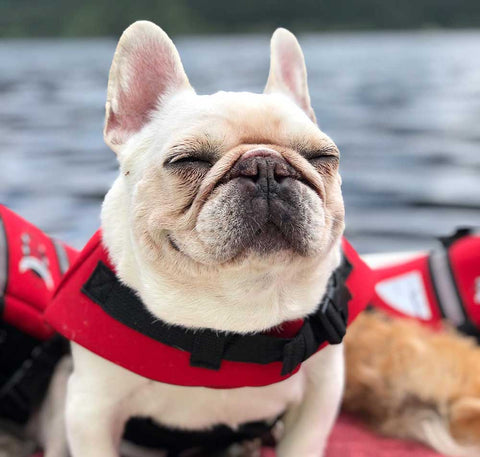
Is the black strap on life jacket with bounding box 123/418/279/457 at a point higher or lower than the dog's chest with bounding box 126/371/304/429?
lower

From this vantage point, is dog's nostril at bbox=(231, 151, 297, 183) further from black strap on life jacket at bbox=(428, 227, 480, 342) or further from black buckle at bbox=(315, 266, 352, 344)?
black strap on life jacket at bbox=(428, 227, 480, 342)

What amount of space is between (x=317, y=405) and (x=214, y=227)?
0.31m

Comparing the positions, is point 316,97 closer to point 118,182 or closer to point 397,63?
point 397,63

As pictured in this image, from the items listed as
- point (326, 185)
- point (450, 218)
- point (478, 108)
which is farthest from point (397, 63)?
point (326, 185)

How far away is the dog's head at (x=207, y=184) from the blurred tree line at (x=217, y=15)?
0.97m

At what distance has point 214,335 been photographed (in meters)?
0.69

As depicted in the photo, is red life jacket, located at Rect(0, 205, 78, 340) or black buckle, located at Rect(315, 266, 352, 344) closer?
black buckle, located at Rect(315, 266, 352, 344)

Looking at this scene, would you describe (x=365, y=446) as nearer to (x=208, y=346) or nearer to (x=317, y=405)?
(x=317, y=405)

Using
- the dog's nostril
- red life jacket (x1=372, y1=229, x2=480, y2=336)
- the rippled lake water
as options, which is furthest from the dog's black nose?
the rippled lake water

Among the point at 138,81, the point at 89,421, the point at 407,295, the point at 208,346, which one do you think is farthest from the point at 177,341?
the point at 407,295

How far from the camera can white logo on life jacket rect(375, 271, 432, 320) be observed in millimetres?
1189

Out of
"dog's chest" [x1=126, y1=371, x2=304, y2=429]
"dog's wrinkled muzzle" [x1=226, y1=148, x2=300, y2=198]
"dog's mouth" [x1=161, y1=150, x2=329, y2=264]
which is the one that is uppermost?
"dog's wrinkled muzzle" [x1=226, y1=148, x2=300, y2=198]

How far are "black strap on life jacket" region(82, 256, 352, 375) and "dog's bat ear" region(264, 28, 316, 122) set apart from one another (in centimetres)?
25

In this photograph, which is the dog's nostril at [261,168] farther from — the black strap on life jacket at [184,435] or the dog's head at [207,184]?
the black strap on life jacket at [184,435]
